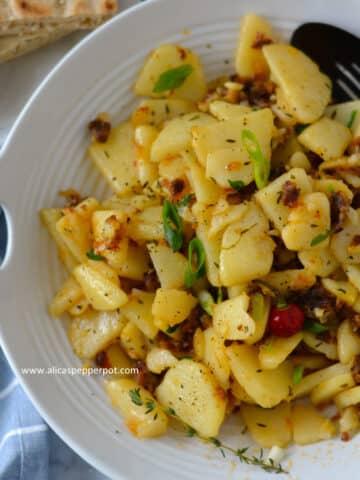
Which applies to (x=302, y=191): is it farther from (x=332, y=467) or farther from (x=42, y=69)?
(x=42, y=69)

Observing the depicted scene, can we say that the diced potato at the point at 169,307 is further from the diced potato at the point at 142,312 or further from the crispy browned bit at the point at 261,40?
the crispy browned bit at the point at 261,40

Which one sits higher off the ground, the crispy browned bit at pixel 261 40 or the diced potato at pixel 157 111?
the crispy browned bit at pixel 261 40

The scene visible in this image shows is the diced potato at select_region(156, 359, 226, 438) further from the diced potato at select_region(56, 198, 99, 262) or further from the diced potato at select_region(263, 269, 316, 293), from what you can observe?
the diced potato at select_region(56, 198, 99, 262)

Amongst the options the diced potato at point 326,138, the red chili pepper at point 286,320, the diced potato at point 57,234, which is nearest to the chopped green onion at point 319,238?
the red chili pepper at point 286,320

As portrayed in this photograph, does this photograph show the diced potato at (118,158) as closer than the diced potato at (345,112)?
No

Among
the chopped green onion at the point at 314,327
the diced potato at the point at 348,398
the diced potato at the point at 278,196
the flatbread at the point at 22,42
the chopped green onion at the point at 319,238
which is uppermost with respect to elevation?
the flatbread at the point at 22,42

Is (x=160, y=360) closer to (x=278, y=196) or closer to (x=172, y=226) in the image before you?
(x=172, y=226)

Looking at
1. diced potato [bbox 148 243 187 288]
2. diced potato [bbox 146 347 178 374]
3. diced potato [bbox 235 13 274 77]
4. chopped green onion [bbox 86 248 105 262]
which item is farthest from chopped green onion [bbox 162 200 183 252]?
diced potato [bbox 235 13 274 77]
